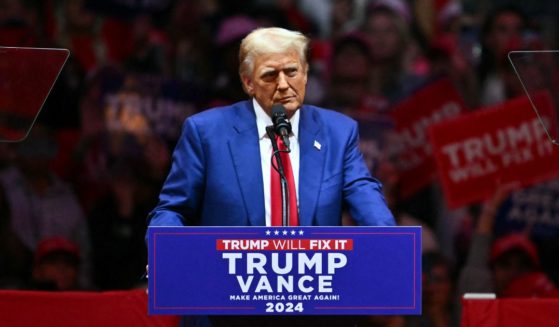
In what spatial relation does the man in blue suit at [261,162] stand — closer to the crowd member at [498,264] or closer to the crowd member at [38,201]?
the crowd member at [498,264]

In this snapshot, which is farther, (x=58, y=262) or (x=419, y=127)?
(x=419, y=127)

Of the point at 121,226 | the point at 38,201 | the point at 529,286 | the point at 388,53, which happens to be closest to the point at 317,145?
the point at 529,286

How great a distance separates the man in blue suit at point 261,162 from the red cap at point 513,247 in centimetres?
255

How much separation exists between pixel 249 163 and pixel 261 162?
0.04 m

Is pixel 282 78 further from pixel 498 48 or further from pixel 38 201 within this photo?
pixel 498 48

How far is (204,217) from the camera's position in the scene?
454 centimetres

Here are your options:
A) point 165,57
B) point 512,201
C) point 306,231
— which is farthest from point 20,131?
point 165,57

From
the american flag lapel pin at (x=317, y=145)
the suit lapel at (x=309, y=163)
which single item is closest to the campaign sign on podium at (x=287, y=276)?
the suit lapel at (x=309, y=163)

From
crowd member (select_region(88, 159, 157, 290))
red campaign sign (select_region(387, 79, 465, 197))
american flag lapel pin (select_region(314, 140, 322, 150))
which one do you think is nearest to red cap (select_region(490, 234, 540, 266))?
red campaign sign (select_region(387, 79, 465, 197))

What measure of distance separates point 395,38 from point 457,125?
6.44ft

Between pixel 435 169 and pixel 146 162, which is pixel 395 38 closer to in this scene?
pixel 435 169

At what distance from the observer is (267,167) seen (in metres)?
4.49

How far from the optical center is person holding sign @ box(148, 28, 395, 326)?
4.43m

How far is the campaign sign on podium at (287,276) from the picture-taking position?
4121 millimetres
